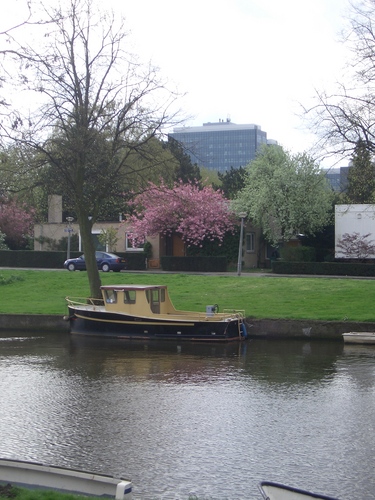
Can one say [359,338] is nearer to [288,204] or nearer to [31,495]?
[31,495]

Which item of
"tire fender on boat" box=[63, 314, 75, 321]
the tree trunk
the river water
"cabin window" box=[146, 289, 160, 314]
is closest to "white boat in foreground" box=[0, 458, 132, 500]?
the river water

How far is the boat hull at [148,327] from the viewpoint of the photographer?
1021 inches

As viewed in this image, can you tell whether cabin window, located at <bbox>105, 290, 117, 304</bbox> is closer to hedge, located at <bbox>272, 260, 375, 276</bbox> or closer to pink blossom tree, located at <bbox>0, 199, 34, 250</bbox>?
hedge, located at <bbox>272, 260, 375, 276</bbox>

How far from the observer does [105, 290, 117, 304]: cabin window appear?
27.4 m

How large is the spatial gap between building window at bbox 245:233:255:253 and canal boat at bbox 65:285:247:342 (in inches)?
1101

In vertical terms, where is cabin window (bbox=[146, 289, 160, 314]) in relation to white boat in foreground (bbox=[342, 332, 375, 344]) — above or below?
above

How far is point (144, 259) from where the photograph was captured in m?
52.7

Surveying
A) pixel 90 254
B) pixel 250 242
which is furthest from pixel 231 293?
pixel 250 242

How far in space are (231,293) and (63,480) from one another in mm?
25814

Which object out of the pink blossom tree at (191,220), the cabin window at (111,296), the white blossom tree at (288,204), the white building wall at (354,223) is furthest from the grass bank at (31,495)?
the white blossom tree at (288,204)

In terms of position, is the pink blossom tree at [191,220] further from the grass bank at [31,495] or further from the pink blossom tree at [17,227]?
the grass bank at [31,495]

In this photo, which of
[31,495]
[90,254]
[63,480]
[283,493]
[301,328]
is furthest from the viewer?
[90,254]

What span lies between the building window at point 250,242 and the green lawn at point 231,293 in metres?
15.9

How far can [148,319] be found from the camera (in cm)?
2661
